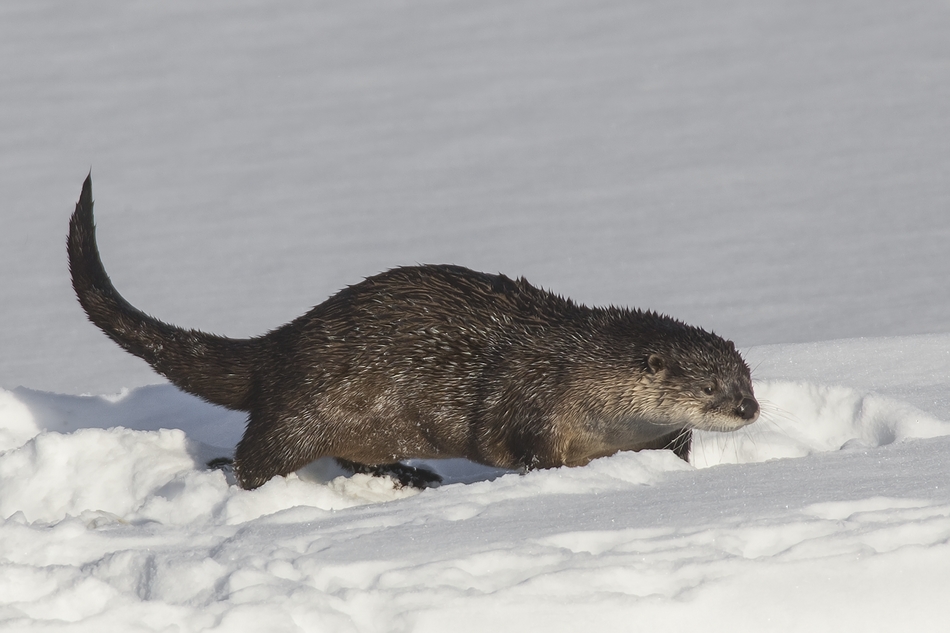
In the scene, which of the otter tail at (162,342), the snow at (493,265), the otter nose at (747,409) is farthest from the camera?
the otter tail at (162,342)

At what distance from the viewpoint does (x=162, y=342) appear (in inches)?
141

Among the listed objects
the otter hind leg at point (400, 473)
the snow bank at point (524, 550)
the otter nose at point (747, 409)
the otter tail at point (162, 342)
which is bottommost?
the otter hind leg at point (400, 473)

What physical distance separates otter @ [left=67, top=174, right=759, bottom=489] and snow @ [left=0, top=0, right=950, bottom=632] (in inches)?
7.0

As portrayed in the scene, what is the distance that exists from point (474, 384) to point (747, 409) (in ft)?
2.46

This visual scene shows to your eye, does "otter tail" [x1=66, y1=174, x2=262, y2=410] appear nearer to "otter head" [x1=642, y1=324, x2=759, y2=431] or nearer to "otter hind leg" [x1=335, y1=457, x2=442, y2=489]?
"otter hind leg" [x1=335, y1=457, x2=442, y2=489]

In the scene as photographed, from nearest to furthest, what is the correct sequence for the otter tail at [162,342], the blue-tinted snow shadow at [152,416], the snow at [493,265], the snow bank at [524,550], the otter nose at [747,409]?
the snow bank at [524,550]
the snow at [493,265]
the otter nose at [747,409]
the otter tail at [162,342]
the blue-tinted snow shadow at [152,416]

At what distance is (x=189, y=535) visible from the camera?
2637 millimetres

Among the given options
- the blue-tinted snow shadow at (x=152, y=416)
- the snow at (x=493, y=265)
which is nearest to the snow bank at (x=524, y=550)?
the snow at (x=493, y=265)

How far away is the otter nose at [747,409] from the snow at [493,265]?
0.24 metres

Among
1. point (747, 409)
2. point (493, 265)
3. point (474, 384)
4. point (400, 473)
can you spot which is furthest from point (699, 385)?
point (493, 265)

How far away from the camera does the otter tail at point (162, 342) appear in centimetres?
355

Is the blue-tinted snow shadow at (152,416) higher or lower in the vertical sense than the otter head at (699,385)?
lower

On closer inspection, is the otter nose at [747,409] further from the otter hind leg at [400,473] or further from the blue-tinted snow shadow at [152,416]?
the otter hind leg at [400,473]

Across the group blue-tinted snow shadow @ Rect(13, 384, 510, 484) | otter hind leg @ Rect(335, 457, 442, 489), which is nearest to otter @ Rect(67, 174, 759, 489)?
otter hind leg @ Rect(335, 457, 442, 489)
